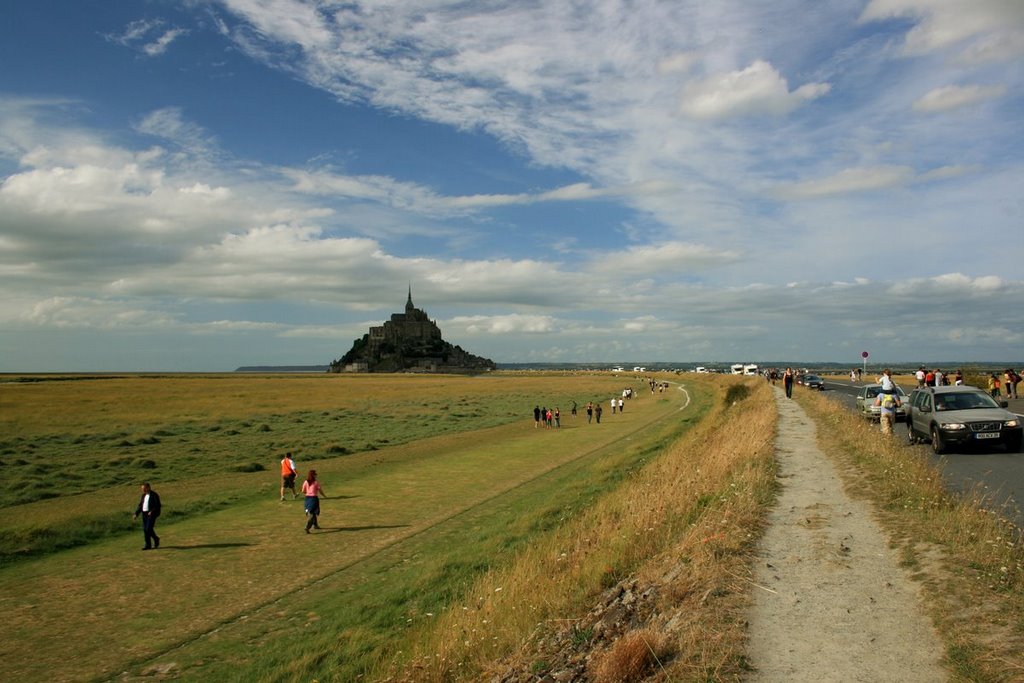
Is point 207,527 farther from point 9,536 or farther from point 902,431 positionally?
point 902,431

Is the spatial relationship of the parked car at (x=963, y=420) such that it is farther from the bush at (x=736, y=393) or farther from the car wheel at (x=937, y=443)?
the bush at (x=736, y=393)

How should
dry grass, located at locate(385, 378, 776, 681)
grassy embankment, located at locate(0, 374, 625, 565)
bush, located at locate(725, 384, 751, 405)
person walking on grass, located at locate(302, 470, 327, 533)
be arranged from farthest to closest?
bush, located at locate(725, 384, 751, 405), grassy embankment, located at locate(0, 374, 625, 565), person walking on grass, located at locate(302, 470, 327, 533), dry grass, located at locate(385, 378, 776, 681)

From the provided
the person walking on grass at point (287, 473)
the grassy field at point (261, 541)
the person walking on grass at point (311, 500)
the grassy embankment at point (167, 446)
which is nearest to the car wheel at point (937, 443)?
the grassy field at point (261, 541)

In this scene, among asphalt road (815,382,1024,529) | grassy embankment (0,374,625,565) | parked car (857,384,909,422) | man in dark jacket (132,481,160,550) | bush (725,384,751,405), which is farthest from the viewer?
bush (725,384,751,405)

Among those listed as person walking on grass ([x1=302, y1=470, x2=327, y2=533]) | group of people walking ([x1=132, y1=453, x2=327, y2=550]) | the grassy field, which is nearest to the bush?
the grassy field

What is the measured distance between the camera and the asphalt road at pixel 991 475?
1080 cm

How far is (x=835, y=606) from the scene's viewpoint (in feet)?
23.0

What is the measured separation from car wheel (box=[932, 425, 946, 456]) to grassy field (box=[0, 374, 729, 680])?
8588mm

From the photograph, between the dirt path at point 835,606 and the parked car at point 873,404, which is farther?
the parked car at point 873,404

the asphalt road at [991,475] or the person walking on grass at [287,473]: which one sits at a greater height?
the asphalt road at [991,475]

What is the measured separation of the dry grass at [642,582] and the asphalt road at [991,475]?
3492 millimetres

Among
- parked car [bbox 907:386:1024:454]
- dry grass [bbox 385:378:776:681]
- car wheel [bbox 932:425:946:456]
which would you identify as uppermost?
parked car [bbox 907:386:1024:454]

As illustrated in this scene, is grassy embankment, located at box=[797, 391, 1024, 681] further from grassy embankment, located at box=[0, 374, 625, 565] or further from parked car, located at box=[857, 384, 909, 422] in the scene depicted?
grassy embankment, located at box=[0, 374, 625, 565]

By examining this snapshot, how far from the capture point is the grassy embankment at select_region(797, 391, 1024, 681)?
5.54 m
